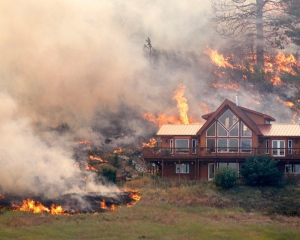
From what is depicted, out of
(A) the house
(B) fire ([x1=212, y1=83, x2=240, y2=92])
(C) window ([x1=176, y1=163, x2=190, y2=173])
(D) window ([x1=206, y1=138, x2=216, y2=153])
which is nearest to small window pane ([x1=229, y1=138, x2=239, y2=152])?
(A) the house

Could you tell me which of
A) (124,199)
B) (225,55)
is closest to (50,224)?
(124,199)

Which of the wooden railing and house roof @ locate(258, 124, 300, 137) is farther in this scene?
house roof @ locate(258, 124, 300, 137)

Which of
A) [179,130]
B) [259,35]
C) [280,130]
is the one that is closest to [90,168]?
[179,130]

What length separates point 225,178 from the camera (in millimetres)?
65688

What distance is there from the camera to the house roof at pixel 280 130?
71.8 meters

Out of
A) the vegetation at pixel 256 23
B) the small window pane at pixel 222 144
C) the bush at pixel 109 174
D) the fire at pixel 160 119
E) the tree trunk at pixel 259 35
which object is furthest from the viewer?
the tree trunk at pixel 259 35

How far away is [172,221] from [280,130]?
71.8 ft

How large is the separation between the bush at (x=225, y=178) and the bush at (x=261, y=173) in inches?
75.0

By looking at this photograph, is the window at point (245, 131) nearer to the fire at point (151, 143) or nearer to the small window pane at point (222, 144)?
the small window pane at point (222, 144)

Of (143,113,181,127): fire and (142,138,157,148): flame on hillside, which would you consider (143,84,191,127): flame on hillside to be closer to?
(143,113,181,127): fire

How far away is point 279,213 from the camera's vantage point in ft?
194

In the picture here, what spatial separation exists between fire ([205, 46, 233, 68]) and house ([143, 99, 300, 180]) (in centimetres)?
2395

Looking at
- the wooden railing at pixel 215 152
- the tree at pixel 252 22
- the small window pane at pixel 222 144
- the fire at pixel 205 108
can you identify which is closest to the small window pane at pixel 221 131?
the small window pane at pixel 222 144

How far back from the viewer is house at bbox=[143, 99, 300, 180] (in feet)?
236
